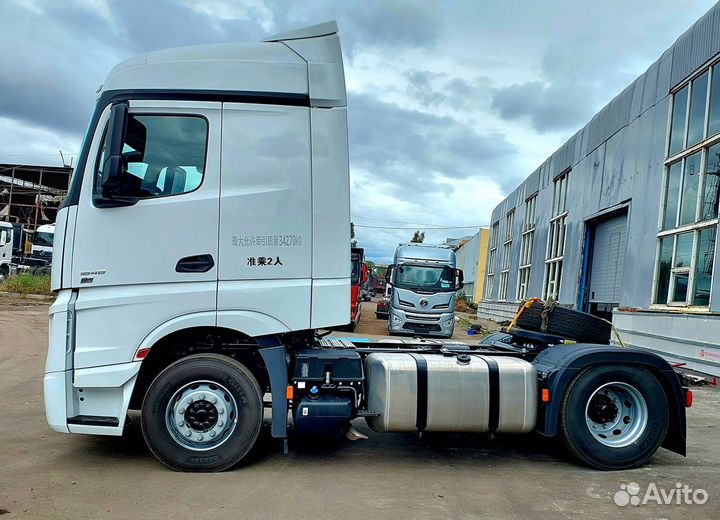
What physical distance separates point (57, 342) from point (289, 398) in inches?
75.0

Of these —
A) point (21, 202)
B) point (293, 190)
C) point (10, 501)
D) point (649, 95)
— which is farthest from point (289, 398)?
point (21, 202)

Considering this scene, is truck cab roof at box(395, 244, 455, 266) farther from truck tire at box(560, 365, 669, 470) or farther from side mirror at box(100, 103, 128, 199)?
side mirror at box(100, 103, 128, 199)

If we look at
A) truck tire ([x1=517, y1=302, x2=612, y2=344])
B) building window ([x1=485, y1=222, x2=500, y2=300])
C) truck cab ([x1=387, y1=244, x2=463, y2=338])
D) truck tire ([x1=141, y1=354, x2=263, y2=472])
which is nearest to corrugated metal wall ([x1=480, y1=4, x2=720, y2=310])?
truck cab ([x1=387, y1=244, x2=463, y2=338])

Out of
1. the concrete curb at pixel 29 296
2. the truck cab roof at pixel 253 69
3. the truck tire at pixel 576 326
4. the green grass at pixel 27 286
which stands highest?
the truck cab roof at pixel 253 69

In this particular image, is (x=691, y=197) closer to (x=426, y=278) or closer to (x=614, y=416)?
(x=614, y=416)

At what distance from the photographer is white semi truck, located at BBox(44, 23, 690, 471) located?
4.57 m

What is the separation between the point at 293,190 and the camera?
4832 mm

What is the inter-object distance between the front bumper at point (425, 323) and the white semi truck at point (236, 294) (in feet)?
44.9

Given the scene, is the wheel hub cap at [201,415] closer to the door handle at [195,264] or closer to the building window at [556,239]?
the door handle at [195,264]

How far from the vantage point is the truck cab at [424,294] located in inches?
747

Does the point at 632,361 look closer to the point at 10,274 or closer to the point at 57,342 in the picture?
the point at 57,342

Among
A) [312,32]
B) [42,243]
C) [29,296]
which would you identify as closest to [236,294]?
[312,32]

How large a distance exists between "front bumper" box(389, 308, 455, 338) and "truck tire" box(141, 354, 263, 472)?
14.5 meters

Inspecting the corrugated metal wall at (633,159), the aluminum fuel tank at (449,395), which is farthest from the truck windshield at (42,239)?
the aluminum fuel tank at (449,395)
